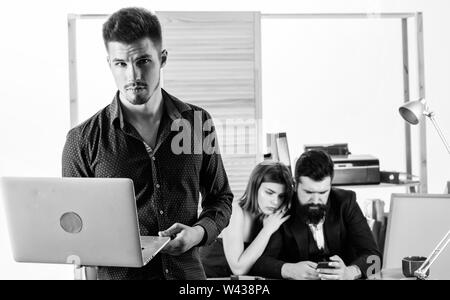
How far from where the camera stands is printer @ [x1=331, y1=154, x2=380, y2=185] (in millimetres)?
3859

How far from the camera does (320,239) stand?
3121mm

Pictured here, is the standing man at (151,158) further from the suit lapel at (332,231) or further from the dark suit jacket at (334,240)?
the suit lapel at (332,231)

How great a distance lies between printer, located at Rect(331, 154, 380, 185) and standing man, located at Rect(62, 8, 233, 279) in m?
1.46

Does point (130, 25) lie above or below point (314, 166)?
above

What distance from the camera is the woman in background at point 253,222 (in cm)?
312

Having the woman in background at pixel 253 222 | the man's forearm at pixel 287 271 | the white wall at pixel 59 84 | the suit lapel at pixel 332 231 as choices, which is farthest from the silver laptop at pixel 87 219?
the white wall at pixel 59 84

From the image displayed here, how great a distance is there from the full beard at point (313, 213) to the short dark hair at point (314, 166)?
15cm

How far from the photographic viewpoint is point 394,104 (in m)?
4.74

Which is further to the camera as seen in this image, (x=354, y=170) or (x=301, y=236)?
(x=354, y=170)

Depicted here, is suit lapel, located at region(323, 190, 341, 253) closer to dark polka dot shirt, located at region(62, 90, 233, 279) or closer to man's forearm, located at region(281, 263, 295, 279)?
man's forearm, located at region(281, 263, 295, 279)

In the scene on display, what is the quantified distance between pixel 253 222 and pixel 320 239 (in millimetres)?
340

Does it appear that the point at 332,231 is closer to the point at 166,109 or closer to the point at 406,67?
the point at 166,109

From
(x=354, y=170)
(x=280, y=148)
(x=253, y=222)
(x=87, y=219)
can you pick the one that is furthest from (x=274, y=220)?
(x=87, y=219)
